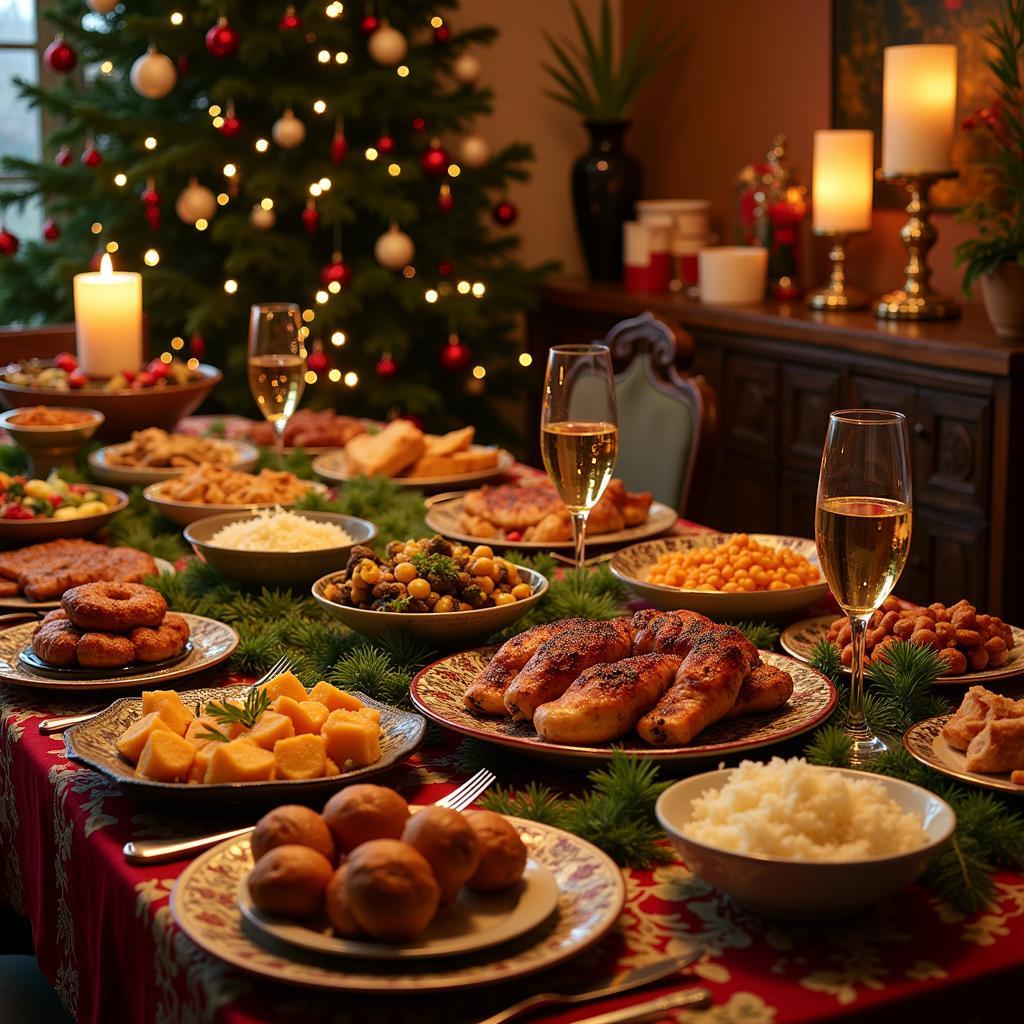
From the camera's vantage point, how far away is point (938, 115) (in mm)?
3551

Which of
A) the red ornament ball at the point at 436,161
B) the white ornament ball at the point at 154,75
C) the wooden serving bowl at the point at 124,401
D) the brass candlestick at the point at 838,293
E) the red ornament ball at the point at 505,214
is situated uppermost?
the white ornament ball at the point at 154,75

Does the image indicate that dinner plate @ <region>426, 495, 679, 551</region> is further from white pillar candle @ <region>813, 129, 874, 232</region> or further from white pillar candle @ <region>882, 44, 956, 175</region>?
white pillar candle @ <region>813, 129, 874, 232</region>

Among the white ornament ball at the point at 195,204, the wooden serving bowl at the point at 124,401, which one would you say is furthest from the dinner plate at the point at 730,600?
the white ornament ball at the point at 195,204

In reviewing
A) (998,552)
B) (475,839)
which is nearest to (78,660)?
(475,839)

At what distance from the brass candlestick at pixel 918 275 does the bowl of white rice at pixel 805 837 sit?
292 cm

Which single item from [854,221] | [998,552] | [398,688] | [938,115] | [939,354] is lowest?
[998,552]

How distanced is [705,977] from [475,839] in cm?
16

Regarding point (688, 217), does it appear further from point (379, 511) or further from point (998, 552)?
point (379, 511)

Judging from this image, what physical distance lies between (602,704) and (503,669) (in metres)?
0.15

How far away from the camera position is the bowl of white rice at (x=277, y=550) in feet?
5.51

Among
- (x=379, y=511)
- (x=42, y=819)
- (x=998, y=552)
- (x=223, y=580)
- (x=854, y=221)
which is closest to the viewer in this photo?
(x=42, y=819)

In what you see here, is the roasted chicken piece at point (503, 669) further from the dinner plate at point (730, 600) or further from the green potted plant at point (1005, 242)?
the green potted plant at point (1005, 242)

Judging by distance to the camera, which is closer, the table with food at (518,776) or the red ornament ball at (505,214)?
the table with food at (518,776)

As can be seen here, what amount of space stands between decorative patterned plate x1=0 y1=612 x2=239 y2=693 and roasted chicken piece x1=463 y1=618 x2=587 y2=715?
31 centimetres
